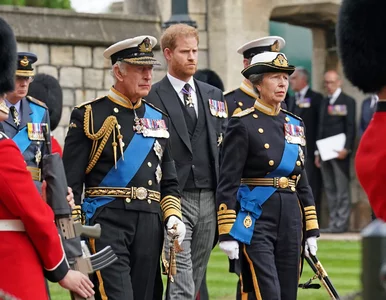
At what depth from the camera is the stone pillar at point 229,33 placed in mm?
16047

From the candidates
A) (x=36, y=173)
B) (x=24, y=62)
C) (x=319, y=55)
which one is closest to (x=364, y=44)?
(x=36, y=173)

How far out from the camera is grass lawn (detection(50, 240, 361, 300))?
410 inches

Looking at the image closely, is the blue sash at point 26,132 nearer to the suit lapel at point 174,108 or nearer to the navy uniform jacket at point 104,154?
the suit lapel at point 174,108

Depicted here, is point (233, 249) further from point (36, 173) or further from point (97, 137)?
point (36, 173)

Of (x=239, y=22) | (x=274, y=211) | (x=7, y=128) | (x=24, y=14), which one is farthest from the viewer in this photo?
(x=239, y=22)

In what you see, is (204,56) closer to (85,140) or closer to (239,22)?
(239,22)

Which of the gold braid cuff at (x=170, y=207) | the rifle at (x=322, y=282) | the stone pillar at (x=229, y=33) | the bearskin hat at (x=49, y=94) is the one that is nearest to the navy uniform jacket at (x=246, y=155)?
the rifle at (x=322, y=282)

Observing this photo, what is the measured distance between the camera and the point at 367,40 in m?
5.67

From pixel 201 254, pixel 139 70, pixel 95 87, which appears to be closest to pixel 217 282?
pixel 201 254

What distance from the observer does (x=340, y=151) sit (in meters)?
16.0

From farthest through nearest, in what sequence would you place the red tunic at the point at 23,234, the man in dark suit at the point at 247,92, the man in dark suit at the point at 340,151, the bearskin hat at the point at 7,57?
the man in dark suit at the point at 340,151
the man in dark suit at the point at 247,92
the bearskin hat at the point at 7,57
the red tunic at the point at 23,234

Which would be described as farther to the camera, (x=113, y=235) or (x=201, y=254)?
(x=201, y=254)

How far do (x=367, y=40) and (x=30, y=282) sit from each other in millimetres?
1772

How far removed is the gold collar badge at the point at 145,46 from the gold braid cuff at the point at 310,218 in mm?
1326
